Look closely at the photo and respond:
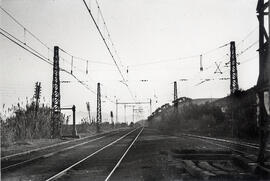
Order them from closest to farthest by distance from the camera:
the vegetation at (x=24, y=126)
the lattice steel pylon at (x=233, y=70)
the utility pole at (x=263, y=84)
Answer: the utility pole at (x=263, y=84)
the vegetation at (x=24, y=126)
the lattice steel pylon at (x=233, y=70)

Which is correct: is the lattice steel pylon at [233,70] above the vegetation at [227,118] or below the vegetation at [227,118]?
above

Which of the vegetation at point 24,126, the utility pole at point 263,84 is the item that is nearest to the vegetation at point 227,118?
the utility pole at point 263,84

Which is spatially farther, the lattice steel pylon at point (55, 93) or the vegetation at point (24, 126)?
the lattice steel pylon at point (55, 93)

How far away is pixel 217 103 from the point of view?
58.8m

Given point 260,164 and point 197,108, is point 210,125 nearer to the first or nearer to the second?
point 197,108

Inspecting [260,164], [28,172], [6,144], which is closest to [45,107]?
[6,144]

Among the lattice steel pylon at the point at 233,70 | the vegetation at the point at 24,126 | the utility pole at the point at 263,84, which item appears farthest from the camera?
the lattice steel pylon at the point at 233,70

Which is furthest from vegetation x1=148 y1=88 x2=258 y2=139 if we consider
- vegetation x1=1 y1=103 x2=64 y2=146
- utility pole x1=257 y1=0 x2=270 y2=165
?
vegetation x1=1 y1=103 x2=64 y2=146

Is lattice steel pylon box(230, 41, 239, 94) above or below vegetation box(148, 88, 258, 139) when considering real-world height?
above

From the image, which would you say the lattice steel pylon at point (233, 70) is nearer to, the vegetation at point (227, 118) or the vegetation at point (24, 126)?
the vegetation at point (227, 118)

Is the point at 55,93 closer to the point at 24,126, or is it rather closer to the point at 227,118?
the point at 24,126

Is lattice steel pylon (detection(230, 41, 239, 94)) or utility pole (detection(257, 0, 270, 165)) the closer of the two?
utility pole (detection(257, 0, 270, 165))

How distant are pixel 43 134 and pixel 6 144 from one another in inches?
387

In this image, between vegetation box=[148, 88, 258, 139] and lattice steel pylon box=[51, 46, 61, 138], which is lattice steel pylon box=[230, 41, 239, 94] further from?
lattice steel pylon box=[51, 46, 61, 138]
